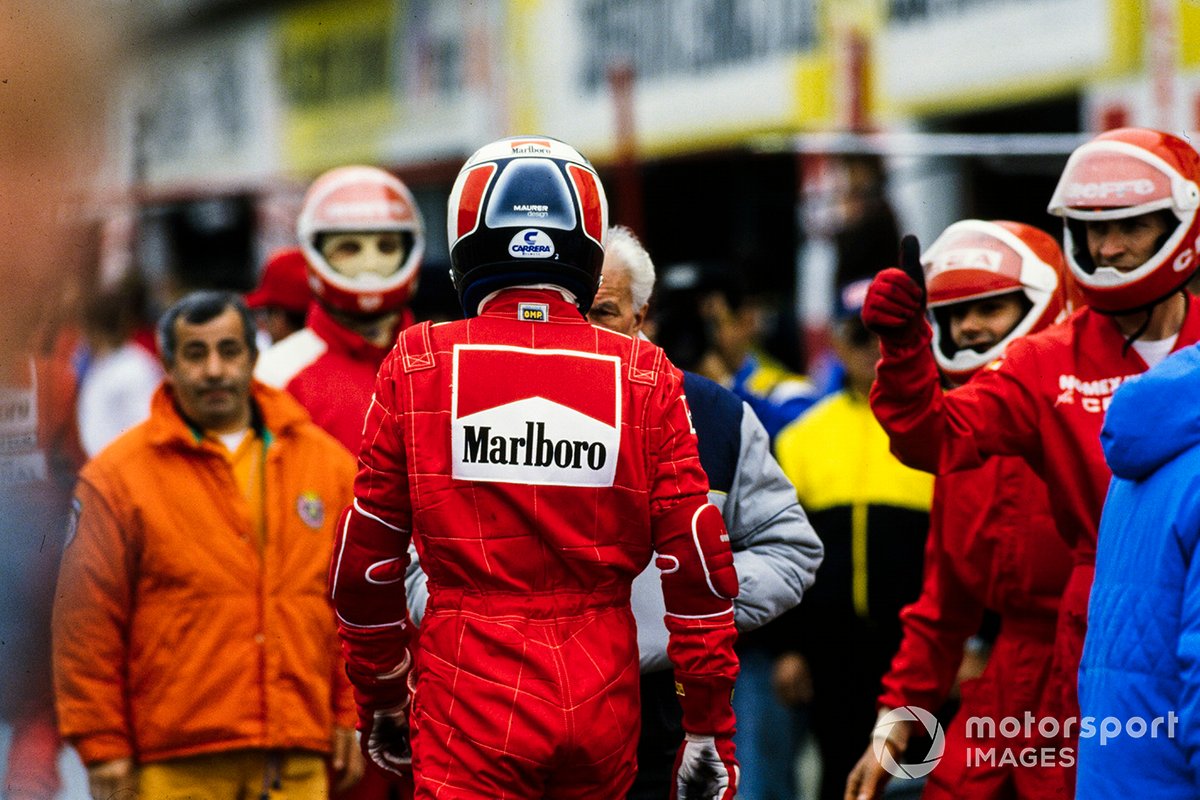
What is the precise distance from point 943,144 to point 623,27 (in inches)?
282

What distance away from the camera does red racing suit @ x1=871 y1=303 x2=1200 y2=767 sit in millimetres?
4391

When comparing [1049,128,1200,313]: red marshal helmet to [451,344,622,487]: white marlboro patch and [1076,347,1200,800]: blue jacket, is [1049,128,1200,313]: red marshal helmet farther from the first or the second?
[451,344,622,487]: white marlboro patch

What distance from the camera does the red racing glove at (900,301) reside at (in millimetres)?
4051

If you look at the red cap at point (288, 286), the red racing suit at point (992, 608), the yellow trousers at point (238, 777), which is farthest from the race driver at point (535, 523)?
the red cap at point (288, 286)

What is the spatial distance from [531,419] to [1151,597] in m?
1.24

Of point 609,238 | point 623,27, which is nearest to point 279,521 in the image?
point 609,238

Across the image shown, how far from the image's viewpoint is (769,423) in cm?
648

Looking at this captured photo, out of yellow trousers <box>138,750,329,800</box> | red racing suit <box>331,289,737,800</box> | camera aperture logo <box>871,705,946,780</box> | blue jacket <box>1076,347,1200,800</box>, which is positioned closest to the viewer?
blue jacket <box>1076,347,1200,800</box>

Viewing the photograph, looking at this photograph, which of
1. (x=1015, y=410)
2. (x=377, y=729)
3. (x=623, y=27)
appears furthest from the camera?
(x=623, y=27)

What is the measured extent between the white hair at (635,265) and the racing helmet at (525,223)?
85 centimetres

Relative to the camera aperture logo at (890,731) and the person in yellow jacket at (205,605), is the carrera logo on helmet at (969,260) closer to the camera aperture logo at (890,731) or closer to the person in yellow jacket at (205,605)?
the camera aperture logo at (890,731)

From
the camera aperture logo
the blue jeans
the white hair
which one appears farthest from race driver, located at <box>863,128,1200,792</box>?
the blue jeans

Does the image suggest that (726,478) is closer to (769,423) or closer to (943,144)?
(769,423)

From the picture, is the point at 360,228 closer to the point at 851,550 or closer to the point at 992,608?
the point at 851,550
